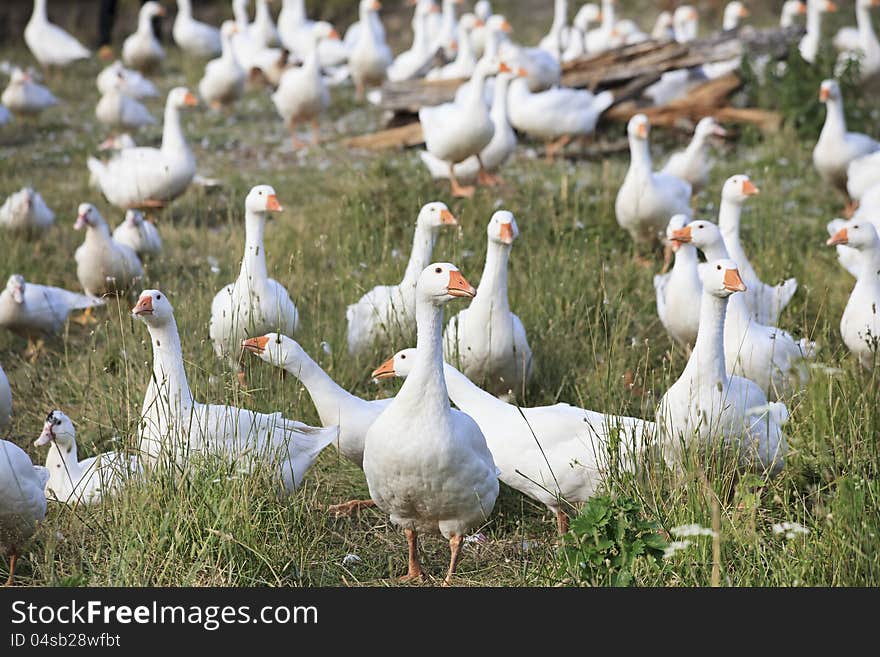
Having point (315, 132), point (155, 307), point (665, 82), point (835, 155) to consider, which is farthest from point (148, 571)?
point (665, 82)

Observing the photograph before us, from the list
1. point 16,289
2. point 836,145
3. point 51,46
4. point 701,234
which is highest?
point 51,46

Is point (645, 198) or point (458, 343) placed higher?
point (645, 198)

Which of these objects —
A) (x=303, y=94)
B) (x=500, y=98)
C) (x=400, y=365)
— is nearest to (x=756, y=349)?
(x=400, y=365)

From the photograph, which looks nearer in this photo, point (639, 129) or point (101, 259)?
point (101, 259)

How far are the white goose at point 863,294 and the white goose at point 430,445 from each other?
96.2 inches

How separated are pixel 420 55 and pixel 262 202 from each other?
397 inches

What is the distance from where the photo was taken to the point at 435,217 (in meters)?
6.78

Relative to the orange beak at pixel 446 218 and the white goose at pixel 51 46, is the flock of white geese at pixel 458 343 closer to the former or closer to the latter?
the orange beak at pixel 446 218

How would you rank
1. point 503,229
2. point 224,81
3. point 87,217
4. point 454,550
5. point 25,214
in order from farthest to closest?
1. point 224,81
2. point 25,214
3. point 87,217
4. point 503,229
5. point 454,550

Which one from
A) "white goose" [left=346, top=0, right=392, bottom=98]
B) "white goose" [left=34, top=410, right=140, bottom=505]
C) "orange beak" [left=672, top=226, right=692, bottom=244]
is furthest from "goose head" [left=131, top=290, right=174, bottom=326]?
"white goose" [left=346, top=0, right=392, bottom=98]

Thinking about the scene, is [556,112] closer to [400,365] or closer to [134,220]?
[134,220]

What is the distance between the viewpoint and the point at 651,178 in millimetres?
8594

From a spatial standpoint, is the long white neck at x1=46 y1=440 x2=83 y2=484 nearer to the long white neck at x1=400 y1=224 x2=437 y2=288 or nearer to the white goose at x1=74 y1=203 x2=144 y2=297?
the long white neck at x1=400 y1=224 x2=437 y2=288

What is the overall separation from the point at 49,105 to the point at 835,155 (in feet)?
29.8
